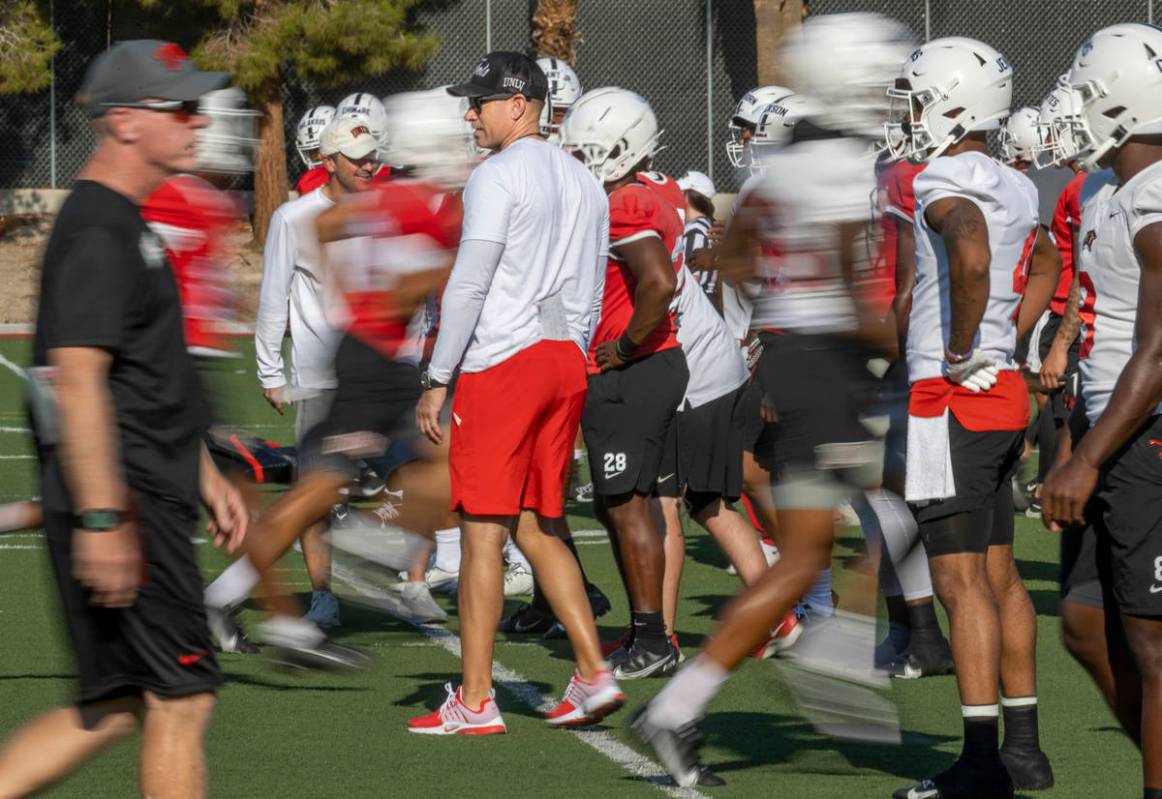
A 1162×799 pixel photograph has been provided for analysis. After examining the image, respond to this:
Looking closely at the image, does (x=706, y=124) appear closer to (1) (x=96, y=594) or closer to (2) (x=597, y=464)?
(2) (x=597, y=464)

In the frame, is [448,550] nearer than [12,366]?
Yes

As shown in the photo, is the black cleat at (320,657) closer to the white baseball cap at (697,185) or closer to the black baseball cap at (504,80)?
the black baseball cap at (504,80)

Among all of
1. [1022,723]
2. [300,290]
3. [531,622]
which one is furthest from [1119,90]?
[300,290]

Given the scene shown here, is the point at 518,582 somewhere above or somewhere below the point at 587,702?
below

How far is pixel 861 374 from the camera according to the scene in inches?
229

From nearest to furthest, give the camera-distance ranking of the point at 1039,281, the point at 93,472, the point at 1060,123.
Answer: the point at 93,472 → the point at 1060,123 → the point at 1039,281

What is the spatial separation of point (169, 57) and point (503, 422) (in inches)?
92.5

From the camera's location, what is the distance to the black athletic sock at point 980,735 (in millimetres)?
5754

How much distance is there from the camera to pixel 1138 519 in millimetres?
4977

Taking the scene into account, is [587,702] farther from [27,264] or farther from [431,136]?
[27,264]

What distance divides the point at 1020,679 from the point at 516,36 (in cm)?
2623

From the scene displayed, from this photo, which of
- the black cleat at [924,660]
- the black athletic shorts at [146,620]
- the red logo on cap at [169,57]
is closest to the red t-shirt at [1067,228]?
the black cleat at [924,660]

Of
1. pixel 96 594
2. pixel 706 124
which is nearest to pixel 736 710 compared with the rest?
pixel 96 594

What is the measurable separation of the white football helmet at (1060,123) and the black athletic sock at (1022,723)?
1.66 m
